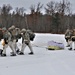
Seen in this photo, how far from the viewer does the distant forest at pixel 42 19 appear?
6225 cm

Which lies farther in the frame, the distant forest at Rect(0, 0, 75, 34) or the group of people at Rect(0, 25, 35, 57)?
the distant forest at Rect(0, 0, 75, 34)

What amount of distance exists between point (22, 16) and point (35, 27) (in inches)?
239

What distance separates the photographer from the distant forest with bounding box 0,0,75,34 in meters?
62.2

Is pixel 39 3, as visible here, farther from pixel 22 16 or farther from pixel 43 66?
pixel 43 66

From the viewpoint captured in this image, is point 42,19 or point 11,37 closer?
point 11,37

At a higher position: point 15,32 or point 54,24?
point 15,32

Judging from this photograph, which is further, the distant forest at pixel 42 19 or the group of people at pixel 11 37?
the distant forest at pixel 42 19

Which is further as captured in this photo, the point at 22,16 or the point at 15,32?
the point at 22,16

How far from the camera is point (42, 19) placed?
69.4 m

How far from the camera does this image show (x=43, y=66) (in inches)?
365

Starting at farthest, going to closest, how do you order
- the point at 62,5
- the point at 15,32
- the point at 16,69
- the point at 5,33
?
1. the point at 62,5
2. the point at 15,32
3. the point at 5,33
4. the point at 16,69

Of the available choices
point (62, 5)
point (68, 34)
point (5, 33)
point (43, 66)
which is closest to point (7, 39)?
point (5, 33)

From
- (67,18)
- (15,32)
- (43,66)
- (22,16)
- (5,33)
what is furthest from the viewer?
(22,16)

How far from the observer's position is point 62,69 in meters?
8.65
